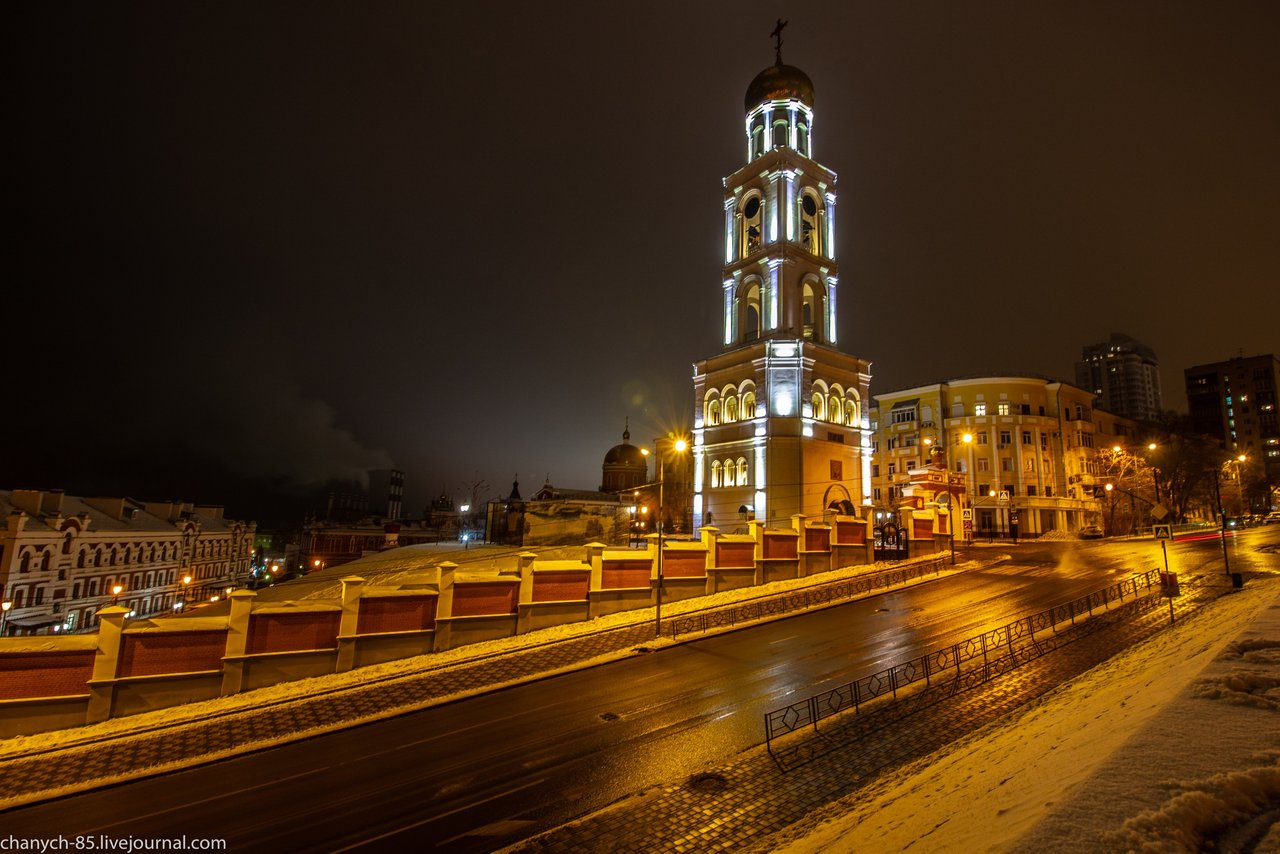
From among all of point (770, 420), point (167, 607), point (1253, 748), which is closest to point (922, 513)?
point (770, 420)

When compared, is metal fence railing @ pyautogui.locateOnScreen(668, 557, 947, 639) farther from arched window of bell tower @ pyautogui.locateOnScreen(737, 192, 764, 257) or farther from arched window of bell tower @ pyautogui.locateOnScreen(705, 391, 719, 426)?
arched window of bell tower @ pyautogui.locateOnScreen(737, 192, 764, 257)

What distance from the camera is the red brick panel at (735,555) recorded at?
85.1 ft

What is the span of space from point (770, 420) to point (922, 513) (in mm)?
12112

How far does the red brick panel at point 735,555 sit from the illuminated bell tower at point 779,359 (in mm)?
14336

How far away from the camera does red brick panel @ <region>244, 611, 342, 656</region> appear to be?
16391 millimetres

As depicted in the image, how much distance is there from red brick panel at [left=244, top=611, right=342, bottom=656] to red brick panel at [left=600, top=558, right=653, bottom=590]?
30.0 feet

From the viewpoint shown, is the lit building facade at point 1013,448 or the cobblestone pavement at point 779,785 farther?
the lit building facade at point 1013,448

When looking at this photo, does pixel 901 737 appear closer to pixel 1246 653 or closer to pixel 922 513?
pixel 1246 653

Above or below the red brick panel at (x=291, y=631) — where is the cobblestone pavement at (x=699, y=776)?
below

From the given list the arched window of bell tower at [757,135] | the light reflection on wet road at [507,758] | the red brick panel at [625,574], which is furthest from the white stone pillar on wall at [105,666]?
the arched window of bell tower at [757,135]

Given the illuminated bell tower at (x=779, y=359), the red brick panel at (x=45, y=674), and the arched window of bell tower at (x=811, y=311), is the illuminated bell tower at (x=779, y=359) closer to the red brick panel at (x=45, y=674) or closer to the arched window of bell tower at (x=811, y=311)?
the arched window of bell tower at (x=811, y=311)

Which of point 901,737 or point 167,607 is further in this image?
point 167,607

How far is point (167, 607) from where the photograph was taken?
207 ft

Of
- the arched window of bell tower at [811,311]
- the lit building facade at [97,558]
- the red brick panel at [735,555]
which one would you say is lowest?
the lit building facade at [97,558]
